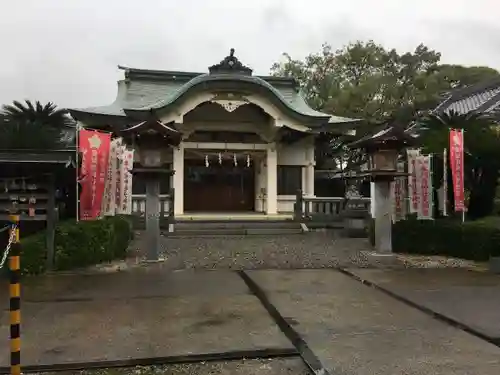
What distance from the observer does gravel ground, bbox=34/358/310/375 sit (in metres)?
3.97

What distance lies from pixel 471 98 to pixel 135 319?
2283cm

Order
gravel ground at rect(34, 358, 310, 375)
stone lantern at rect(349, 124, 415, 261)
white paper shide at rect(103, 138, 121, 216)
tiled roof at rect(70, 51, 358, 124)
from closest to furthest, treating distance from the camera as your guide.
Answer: gravel ground at rect(34, 358, 310, 375) < white paper shide at rect(103, 138, 121, 216) < stone lantern at rect(349, 124, 415, 261) < tiled roof at rect(70, 51, 358, 124)

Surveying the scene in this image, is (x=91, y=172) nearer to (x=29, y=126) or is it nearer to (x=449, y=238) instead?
(x=29, y=126)

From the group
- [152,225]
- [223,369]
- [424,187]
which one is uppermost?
[424,187]

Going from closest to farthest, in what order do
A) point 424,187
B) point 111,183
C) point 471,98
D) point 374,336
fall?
point 374,336
point 111,183
point 424,187
point 471,98

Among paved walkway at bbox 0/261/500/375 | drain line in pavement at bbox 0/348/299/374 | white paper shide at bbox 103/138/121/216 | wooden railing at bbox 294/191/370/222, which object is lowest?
drain line in pavement at bbox 0/348/299/374

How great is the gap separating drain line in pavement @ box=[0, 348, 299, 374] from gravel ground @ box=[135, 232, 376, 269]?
530 centimetres

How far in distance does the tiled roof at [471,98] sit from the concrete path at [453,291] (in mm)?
14591

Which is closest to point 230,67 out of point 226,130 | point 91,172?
point 226,130

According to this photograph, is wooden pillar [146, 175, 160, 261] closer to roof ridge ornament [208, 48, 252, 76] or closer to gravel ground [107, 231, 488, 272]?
gravel ground [107, 231, 488, 272]

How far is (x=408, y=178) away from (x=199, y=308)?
7378mm

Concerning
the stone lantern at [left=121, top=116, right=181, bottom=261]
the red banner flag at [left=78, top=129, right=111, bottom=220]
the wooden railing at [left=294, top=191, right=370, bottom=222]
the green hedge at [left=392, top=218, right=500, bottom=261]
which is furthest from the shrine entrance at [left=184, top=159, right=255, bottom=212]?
the red banner flag at [left=78, top=129, right=111, bottom=220]

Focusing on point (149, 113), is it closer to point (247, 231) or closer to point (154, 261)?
point (247, 231)

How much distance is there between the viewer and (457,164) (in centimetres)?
1065
